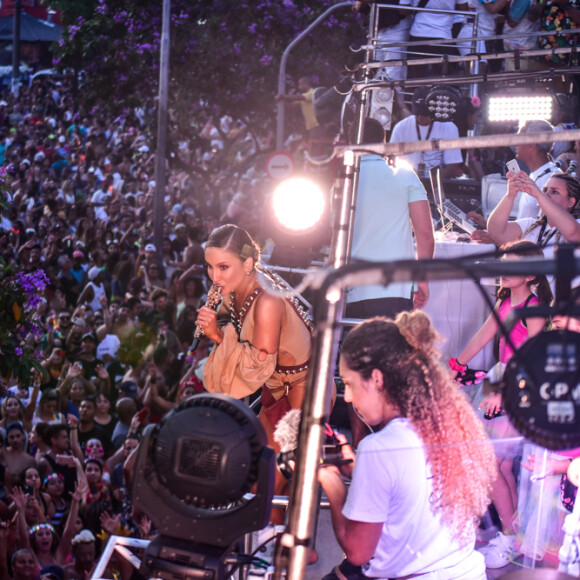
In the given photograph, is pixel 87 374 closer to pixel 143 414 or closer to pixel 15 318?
pixel 143 414

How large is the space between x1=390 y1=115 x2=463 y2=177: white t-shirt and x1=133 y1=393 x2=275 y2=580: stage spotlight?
555 cm

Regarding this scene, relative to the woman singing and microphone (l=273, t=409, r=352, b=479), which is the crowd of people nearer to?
the woman singing

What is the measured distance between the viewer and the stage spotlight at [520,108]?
19.7 feet

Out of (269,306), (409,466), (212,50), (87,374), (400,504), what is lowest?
(87,374)

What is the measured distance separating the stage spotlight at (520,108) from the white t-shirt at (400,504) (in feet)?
13.1

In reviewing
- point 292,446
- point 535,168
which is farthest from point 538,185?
point 292,446

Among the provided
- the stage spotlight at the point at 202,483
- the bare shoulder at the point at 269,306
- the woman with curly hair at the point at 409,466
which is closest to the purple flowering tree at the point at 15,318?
the bare shoulder at the point at 269,306

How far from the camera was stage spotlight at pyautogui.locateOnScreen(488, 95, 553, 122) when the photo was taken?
6.02 m

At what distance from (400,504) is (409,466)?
4.7 inches

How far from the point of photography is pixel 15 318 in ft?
17.9

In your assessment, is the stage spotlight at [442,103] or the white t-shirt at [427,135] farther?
the white t-shirt at [427,135]

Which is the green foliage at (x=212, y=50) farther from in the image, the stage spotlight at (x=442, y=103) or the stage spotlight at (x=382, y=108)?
the stage spotlight at (x=442, y=103)

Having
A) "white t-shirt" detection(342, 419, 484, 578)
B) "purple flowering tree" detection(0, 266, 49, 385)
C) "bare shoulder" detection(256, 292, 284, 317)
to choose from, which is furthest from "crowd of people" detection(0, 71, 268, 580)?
"white t-shirt" detection(342, 419, 484, 578)

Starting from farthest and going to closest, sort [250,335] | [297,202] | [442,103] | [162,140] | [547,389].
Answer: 1. [162,140]
2. [442,103]
3. [297,202]
4. [250,335]
5. [547,389]
